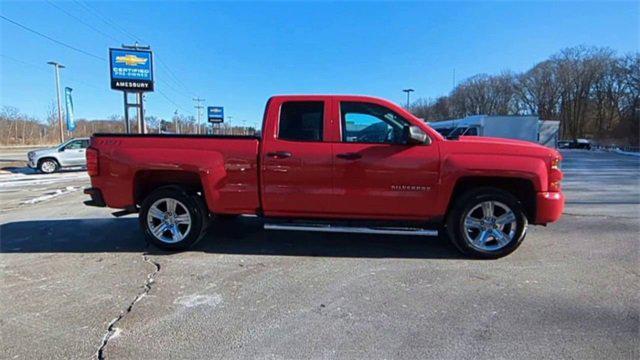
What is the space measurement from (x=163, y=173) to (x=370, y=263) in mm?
2987

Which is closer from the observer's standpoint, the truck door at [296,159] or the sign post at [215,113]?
the truck door at [296,159]

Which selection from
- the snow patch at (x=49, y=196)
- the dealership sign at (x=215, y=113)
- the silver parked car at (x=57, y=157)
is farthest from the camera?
A: the dealership sign at (x=215, y=113)

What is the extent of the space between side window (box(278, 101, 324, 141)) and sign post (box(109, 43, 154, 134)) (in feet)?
70.5

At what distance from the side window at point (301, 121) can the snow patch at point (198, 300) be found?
7.07 feet

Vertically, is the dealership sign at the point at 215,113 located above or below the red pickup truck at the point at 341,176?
above

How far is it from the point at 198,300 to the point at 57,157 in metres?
20.0

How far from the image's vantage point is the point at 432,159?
4816mm

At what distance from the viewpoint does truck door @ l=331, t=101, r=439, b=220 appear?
484cm

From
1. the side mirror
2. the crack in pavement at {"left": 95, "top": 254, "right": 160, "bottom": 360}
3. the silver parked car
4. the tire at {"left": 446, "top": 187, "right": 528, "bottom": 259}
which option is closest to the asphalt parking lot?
the crack in pavement at {"left": 95, "top": 254, "right": 160, "bottom": 360}

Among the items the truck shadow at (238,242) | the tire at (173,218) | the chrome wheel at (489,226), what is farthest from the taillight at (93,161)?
the chrome wheel at (489,226)

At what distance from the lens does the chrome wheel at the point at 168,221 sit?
5285 mm

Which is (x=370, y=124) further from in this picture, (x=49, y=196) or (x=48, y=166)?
(x=48, y=166)

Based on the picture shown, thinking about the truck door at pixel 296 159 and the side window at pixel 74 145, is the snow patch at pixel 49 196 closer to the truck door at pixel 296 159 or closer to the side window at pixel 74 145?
the truck door at pixel 296 159

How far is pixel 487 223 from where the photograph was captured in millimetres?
4988
